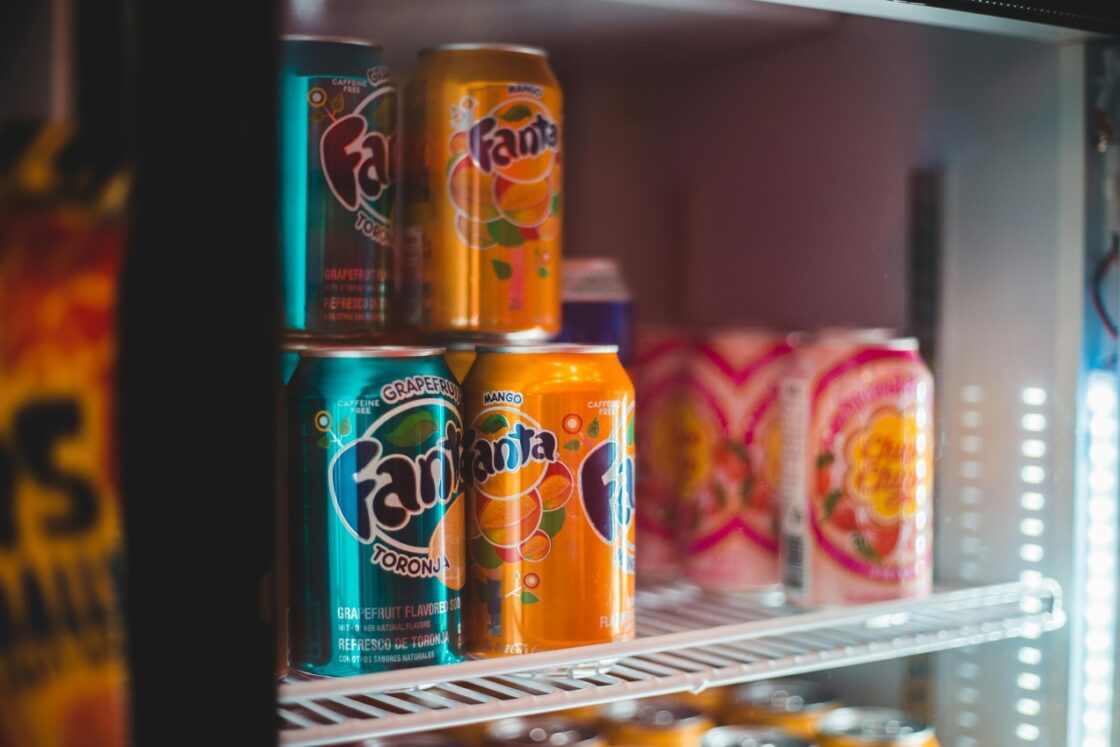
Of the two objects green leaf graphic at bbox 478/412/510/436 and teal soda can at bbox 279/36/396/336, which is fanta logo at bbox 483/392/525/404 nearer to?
green leaf graphic at bbox 478/412/510/436

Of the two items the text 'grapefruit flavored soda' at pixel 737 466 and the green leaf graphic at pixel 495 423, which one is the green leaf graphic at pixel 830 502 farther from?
the green leaf graphic at pixel 495 423

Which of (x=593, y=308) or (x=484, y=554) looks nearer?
(x=484, y=554)

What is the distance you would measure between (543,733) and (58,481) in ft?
2.34

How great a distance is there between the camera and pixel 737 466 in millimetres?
1363

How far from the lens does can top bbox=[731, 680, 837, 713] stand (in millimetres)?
1326

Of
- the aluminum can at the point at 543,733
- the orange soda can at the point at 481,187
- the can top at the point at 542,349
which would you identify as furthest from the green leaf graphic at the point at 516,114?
the aluminum can at the point at 543,733

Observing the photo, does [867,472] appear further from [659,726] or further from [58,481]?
[58,481]

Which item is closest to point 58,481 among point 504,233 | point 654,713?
point 504,233

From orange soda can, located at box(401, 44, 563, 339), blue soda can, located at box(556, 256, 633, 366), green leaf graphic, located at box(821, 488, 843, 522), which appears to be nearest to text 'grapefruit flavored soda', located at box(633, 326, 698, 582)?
blue soda can, located at box(556, 256, 633, 366)

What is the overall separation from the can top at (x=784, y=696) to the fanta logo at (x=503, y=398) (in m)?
0.56

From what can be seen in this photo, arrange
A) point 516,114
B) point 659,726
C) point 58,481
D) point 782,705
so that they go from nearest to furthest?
point 58,481 < point 516,114 < point 659,726 < point 782,705

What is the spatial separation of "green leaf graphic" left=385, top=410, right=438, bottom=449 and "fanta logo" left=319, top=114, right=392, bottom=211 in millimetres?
210

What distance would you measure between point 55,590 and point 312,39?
1.78 feet

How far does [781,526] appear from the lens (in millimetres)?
1296
